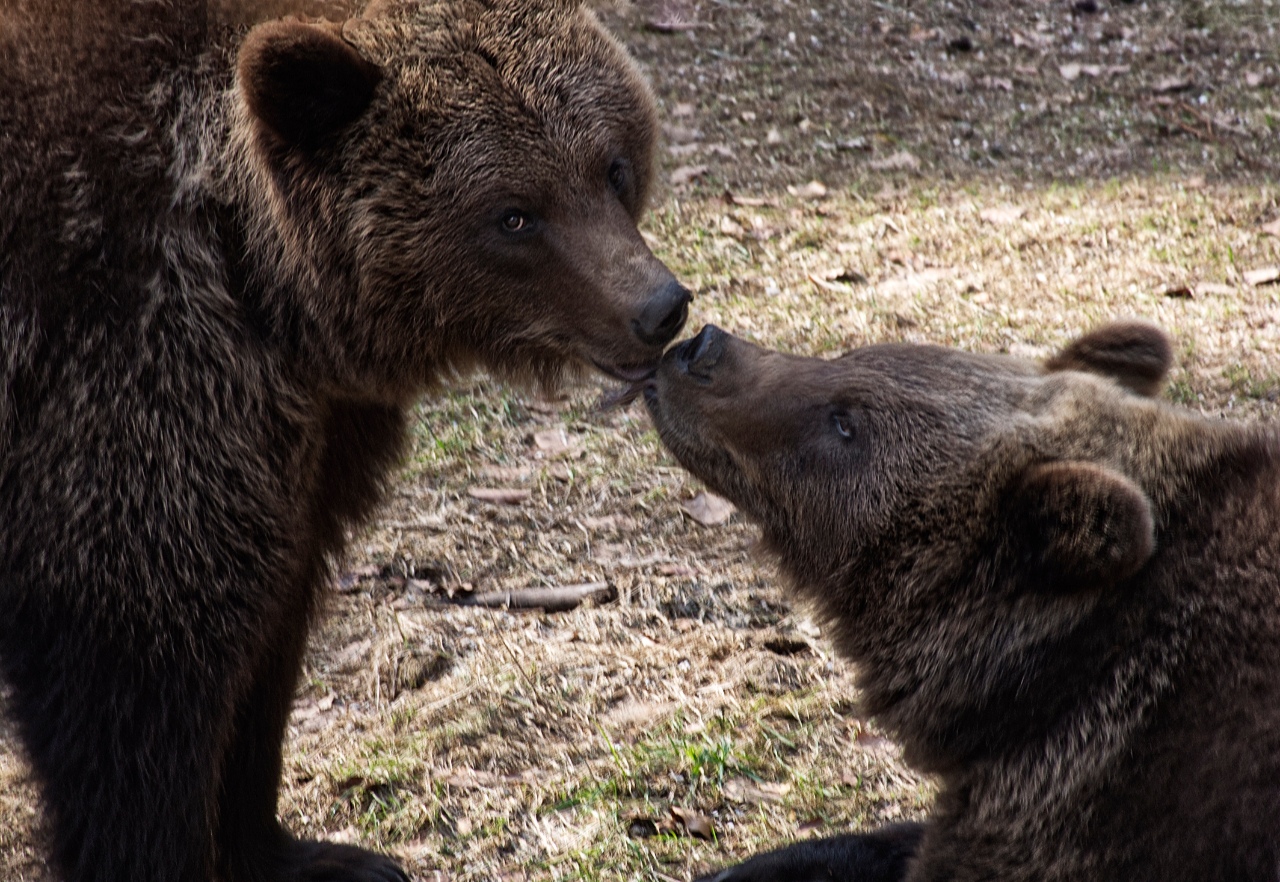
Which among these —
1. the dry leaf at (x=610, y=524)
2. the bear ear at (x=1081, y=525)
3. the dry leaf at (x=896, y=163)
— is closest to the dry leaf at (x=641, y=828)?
the bear ear at (x=1081, y=525)

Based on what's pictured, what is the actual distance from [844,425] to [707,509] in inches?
91.5

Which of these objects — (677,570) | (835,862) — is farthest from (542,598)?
(835,862)

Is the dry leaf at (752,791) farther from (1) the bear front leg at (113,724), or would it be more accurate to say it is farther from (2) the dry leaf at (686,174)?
(2) the dry leaf at (686,174)

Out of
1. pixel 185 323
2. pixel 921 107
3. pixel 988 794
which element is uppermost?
pixel 185 323

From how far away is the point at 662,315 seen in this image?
12.8 ft

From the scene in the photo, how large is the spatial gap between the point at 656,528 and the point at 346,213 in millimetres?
2681

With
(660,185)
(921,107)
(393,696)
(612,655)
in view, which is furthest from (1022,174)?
(393,696)

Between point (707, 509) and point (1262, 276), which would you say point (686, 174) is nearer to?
point (1262, 276)

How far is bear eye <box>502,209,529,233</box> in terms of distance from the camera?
13.0 feet

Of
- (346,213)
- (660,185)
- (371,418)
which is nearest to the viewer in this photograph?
(346,213)

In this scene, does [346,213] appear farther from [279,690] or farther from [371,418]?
[279,690]

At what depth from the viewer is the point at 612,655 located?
17.6ft

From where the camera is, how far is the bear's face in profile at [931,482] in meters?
3.61

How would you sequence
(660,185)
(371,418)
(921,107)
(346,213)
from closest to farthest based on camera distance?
(346,213) < (371,418) < (660,185) < (921,107)
